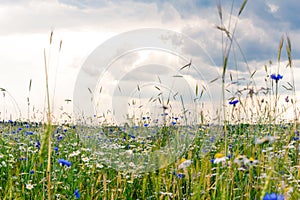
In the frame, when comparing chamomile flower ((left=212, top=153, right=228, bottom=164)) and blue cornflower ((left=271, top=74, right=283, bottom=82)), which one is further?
blue cornflower ((left=271, top=74, right=283, bottom=82))

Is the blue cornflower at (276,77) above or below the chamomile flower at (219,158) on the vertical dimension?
above

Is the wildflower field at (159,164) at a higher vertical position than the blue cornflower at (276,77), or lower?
lower

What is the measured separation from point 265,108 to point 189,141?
96 centimetres

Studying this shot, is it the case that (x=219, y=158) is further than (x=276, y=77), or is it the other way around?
(x=276, y=77)

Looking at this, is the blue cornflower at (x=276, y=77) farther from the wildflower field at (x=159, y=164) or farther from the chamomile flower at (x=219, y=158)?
the chamomile flower at (x=219, y=158)

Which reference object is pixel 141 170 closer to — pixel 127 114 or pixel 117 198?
pixel 117 198

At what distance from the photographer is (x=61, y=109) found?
7215 mm

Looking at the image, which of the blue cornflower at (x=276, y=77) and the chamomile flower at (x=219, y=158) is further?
the blue cornflower at (x=276, y=77)

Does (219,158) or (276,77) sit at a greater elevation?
(276,77)

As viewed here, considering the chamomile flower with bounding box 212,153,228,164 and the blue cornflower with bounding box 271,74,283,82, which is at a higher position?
the blue cornflower with bounding box 271,74,283,82

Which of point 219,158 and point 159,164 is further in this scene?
point 159,164

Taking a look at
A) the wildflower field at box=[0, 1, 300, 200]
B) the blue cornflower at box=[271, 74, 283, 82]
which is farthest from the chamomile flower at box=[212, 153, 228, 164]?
the blue cornflower at box=[271, 74, 283, 82]

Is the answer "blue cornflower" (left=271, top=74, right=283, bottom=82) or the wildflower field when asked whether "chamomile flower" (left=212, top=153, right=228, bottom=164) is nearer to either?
the wildflower field

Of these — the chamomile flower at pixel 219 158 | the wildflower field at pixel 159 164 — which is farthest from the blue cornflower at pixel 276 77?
the chamomile flower at pixel 219 158
